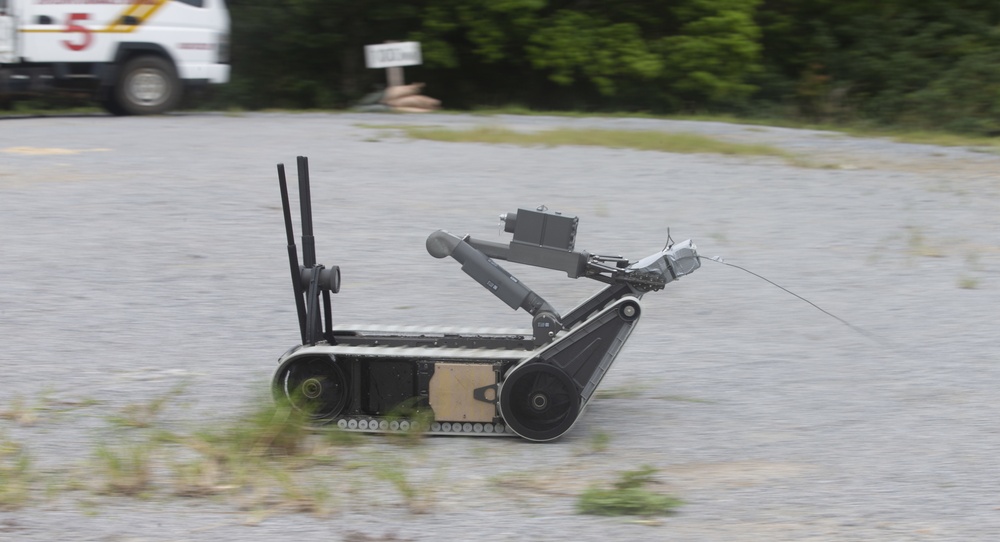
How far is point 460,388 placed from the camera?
5320mm

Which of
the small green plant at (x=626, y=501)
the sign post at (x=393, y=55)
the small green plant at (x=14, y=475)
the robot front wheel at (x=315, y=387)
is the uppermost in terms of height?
the sign post at (x=393, y=55)

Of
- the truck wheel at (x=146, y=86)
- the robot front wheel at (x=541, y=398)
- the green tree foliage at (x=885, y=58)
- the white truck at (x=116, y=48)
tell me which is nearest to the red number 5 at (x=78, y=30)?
the white truck at (x=116, y=48)

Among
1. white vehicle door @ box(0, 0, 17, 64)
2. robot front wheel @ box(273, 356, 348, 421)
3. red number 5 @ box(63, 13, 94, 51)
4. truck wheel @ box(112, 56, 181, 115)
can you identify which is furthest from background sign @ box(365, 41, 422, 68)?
robot front wheel @ box(273, 356, 348, 421)

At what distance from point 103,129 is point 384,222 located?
7684 mm

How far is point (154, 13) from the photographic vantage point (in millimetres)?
19047

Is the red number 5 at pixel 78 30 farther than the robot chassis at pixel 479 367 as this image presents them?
Yes

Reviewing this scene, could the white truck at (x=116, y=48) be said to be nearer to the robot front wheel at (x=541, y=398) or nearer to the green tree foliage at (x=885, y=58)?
the green tree foliage at (x=885, y=58)

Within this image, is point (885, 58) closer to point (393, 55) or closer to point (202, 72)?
point (393, 55)

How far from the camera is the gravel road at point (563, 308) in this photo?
14.9 ft

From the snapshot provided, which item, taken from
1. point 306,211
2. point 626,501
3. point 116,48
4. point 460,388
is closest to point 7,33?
point 116,48

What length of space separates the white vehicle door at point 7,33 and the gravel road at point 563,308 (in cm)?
392

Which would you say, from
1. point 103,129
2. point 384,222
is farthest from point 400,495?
point 103,129

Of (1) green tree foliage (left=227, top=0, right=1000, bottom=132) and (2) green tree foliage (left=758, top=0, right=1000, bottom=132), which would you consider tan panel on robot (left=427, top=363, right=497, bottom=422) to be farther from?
(1) green tree foliage (left=227, top=0, right=1000, bottom=132)

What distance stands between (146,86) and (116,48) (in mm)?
743
